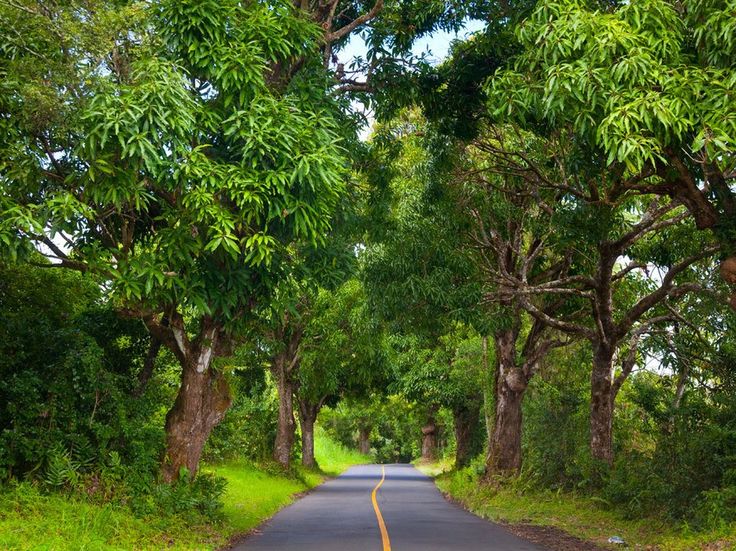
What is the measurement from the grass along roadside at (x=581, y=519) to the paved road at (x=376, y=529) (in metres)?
0.95

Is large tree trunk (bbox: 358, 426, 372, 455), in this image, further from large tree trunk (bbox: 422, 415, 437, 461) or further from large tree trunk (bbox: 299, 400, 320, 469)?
large tree trunk (bbox: 299, 400, 320, 469)

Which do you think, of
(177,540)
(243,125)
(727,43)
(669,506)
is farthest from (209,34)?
(669,506)

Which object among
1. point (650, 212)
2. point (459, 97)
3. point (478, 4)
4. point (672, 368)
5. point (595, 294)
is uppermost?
point (478, 4)

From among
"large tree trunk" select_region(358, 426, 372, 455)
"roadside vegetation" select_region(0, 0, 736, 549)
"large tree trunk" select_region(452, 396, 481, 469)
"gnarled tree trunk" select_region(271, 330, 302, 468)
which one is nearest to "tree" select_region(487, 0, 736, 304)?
"roadside vegetation" select_region(0, 0, 736, 549)

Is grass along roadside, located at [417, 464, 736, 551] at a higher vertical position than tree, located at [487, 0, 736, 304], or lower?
lower

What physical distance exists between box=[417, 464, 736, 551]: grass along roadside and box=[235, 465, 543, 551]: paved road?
950 mm

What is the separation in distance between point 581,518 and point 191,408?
896cm

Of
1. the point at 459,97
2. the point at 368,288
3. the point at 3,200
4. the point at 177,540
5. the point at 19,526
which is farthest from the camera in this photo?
the point at 368,288

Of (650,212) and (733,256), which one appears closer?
(733,256)

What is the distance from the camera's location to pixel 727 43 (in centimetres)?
895

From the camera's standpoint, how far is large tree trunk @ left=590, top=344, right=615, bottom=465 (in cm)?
1964

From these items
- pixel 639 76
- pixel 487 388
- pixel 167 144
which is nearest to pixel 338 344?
pixel 487 388

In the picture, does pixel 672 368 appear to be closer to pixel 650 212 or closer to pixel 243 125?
pixel 650 212

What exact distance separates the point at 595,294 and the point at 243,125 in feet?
34.9
